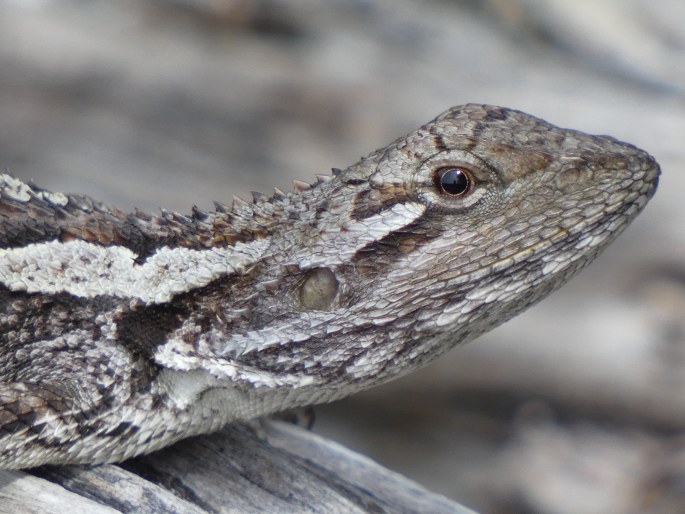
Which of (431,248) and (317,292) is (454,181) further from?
(317,292)

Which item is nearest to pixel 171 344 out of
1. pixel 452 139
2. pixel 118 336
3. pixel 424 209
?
pixel 118 336

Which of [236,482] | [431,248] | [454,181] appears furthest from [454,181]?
[236,482]

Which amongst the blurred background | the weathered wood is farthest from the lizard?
the blurred background

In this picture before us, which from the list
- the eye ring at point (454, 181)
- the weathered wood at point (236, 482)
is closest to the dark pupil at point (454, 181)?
the eye ring at point (454, 181)

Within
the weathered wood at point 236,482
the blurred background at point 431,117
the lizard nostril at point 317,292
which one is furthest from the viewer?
the blurred background at point 431,117

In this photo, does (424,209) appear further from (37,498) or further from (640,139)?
(640,139)

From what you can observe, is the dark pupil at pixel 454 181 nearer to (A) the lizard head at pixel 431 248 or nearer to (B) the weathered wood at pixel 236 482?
(A) the lizard head at pixel 431 248
